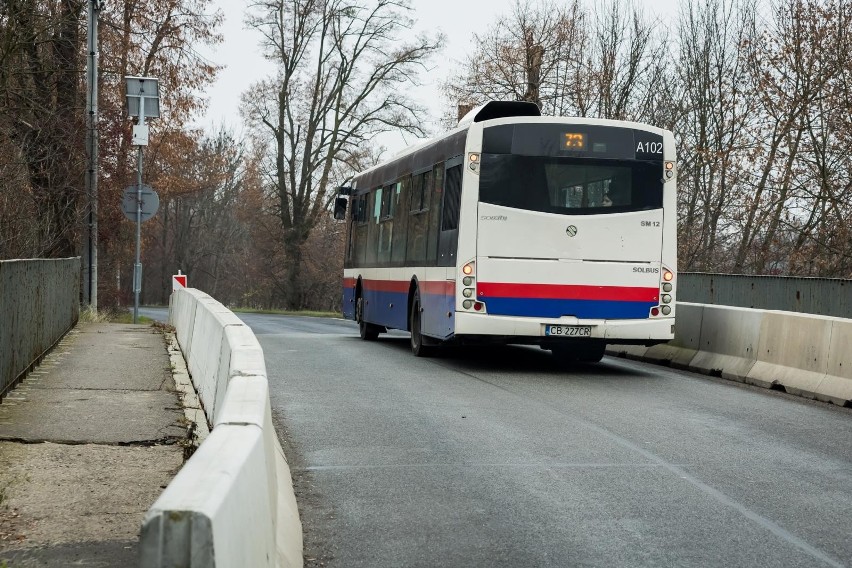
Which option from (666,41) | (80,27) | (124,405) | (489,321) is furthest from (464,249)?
(666,41)

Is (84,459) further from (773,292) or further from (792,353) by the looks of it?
(773,292)

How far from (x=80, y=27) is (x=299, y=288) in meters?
34.2

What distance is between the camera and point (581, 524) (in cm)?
653

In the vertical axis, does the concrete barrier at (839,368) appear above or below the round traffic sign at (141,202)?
below

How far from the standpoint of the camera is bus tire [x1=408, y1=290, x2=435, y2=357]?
17962 mm

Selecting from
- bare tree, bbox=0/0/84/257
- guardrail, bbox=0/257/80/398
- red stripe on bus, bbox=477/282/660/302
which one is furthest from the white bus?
bare tree, bbox=0/0/84/257

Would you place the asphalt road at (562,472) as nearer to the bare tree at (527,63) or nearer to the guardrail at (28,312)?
the guardrail at (28,312)

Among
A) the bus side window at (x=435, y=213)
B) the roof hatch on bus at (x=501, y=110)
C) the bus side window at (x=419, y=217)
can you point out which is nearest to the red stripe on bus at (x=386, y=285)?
the bus side window at (x=419, y=217)

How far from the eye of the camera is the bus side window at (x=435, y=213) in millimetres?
16859

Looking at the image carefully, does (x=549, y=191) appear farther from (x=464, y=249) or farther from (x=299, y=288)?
(x=299, y=288)

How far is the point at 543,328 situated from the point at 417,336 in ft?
10.2

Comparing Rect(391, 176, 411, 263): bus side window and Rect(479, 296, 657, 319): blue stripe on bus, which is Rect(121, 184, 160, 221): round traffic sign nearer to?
Rect(391, 176, 411, 263): bus side window

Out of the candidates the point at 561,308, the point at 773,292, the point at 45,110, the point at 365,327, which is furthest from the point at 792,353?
the point at 45,110

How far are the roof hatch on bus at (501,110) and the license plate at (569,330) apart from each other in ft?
9.32
